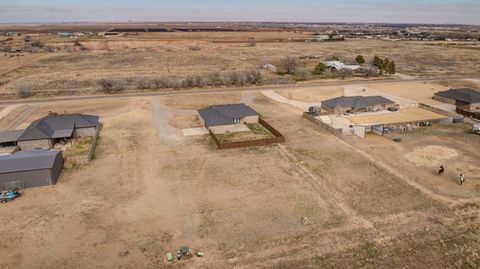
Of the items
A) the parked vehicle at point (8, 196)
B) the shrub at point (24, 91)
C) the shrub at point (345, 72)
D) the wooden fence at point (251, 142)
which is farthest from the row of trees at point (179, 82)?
the parked vehicle at point (8, 196)

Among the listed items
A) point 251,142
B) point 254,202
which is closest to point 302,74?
point 251,142

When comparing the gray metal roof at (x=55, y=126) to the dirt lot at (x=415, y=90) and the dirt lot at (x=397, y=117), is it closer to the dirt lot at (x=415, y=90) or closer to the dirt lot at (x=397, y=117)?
the dirt lot at (x=397, y=117)

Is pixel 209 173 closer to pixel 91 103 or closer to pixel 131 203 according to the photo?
pixel 131 203

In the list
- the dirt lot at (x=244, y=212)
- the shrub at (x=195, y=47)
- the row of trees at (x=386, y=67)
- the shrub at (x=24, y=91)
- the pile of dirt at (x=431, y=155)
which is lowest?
the dirt lot at (x=244, y=212)

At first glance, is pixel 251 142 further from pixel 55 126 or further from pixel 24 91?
pixel 24 91

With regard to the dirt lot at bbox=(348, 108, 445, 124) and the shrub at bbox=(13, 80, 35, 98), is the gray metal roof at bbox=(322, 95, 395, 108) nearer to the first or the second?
the dirt lot at bbox=(348, 108, 445, 124)

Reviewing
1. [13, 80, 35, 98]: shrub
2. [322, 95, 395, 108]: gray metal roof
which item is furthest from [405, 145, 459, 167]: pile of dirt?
[13, 80, 35, 98]: shrub
